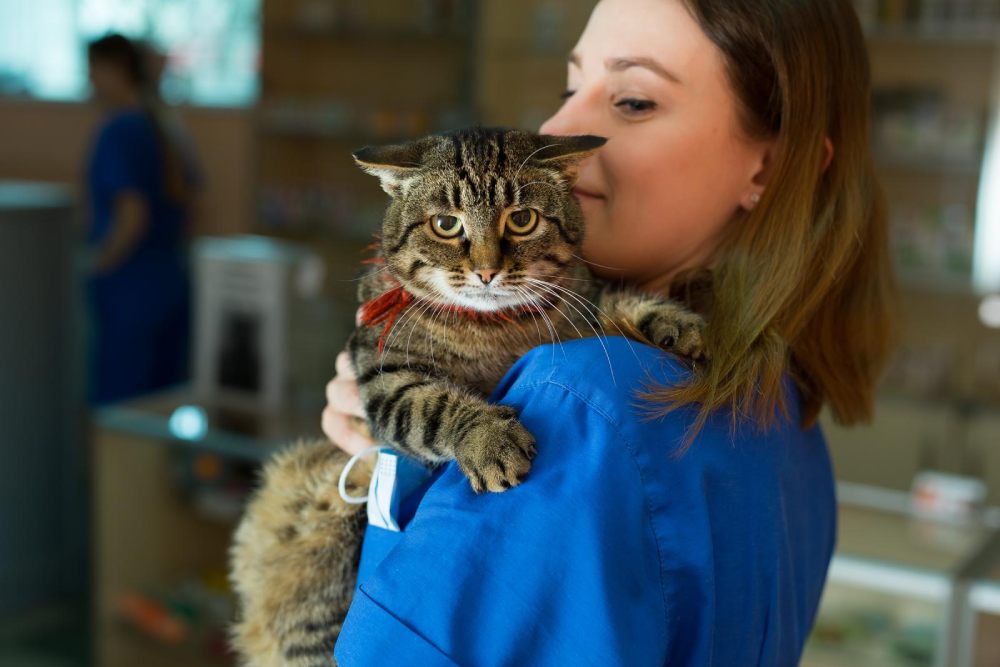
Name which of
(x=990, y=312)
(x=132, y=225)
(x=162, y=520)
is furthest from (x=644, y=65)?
(x=132, y=225)

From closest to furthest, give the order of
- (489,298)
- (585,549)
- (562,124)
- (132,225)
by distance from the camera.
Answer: (585,549) < (489,298) < (562,124) < (132,225)

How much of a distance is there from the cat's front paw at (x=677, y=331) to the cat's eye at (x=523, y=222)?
0.17m

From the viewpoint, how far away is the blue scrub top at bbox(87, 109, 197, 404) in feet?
12.7

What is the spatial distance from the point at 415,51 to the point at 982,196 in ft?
8.41

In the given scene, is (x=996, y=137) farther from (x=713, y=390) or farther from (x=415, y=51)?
(x=713, y=390)

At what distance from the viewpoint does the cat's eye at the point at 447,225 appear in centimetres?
108

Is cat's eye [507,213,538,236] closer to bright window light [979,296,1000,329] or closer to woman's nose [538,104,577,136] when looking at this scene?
woman's nose [538,104,577,136]

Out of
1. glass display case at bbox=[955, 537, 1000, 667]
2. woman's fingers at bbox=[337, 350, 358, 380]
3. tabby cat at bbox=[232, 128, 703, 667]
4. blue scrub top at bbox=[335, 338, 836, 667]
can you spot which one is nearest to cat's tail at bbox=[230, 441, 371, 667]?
tabby cat at bbox=[232, 128, 703, 667]

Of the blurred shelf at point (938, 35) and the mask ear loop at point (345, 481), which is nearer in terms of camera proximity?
the mask ear loop at point (345, 481)

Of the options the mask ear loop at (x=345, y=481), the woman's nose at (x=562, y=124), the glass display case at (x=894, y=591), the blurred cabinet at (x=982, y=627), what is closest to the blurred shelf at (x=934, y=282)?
the glass display case at (x=894, y=591)

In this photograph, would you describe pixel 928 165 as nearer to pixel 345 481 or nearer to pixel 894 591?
pixel 894 591

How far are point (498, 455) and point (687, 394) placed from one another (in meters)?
0.19

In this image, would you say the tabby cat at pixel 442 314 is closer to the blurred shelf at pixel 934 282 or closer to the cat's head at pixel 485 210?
the cat's head at pixel 485 210

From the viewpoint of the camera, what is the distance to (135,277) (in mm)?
4008
